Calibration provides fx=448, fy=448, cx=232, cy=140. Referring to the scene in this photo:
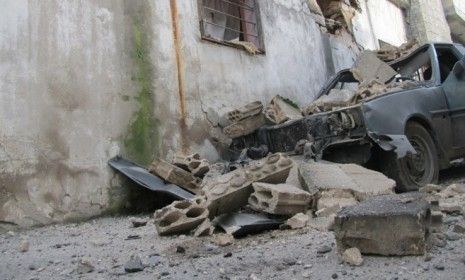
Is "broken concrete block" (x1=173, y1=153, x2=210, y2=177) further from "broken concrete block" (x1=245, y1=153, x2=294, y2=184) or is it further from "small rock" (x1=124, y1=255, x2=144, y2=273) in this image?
"small rock" (x1=124, y1=255, x2=144, y2=273)

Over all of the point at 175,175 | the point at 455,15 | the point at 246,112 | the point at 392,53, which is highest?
the point at 455,15

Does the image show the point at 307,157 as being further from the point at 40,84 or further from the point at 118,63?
the point at 40,84

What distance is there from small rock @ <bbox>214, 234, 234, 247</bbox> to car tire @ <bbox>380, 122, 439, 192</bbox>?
2161 mm

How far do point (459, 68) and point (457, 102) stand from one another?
41 centimetres

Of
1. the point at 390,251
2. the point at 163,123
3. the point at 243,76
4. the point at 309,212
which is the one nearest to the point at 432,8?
the point at 243,76

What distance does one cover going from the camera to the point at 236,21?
7238 millimetres

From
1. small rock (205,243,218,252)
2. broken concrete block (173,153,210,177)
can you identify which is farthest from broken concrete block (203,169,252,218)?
broken concrete block (173,153,210,177)

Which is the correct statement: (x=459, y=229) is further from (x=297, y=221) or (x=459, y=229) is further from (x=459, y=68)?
(x=459, y=68)

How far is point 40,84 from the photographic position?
4.15 meters

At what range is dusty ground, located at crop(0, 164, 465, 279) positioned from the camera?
6.53 ft

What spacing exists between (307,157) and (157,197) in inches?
64.9

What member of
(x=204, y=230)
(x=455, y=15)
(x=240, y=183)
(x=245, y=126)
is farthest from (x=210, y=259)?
(x=455, y=15)

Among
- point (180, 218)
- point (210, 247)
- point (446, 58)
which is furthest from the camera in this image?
point (446, 58)

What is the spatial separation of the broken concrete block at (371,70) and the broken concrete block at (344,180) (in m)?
1.72
